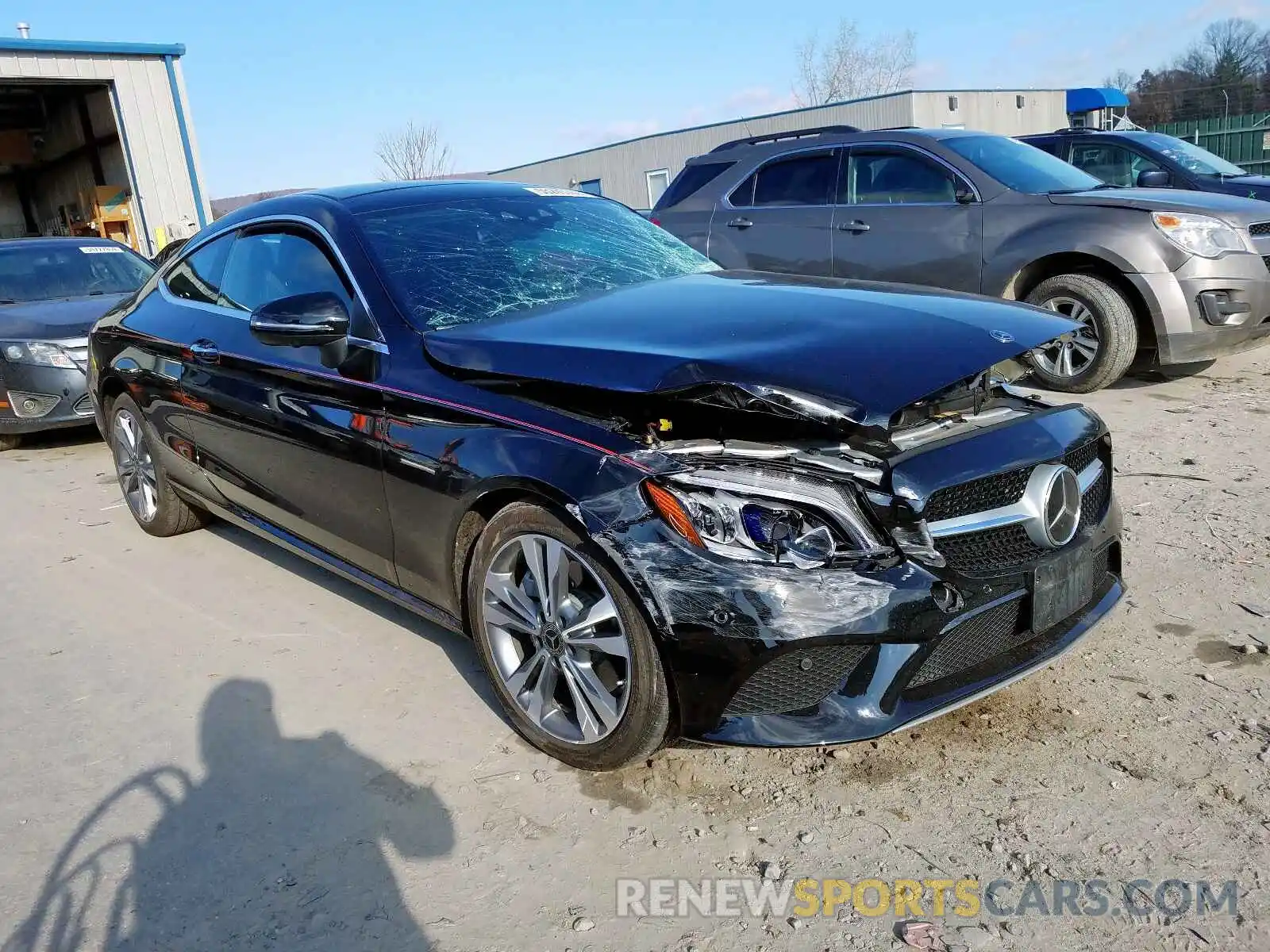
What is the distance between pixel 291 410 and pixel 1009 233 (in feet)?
16.1

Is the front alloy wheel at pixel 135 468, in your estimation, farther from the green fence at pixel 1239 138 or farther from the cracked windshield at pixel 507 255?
the green fence at pixel 1239 138

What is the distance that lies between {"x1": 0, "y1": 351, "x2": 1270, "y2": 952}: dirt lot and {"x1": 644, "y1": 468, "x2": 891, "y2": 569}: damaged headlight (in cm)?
71

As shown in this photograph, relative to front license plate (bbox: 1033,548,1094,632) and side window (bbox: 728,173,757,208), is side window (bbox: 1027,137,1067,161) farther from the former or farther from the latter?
front license plate (bbox: 1033,548,1094,632)

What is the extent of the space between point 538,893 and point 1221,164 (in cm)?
1011

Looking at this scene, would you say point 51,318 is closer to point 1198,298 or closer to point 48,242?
point 48,242

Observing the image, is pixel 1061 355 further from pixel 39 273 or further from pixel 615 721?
pixel 39 273

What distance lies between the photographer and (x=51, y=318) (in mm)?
7246

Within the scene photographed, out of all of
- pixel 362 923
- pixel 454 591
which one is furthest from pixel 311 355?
pixel 362 923

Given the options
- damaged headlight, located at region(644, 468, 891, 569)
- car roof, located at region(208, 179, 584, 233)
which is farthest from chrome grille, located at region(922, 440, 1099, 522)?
car roof, located at region(208, 179, 584, 233)

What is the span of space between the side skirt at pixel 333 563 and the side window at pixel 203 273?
90 cm

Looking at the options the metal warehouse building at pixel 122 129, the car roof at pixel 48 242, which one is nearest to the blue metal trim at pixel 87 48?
the metal warehouse building at pixel 122 129

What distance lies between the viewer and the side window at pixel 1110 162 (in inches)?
368

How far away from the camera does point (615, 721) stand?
2.50 meters

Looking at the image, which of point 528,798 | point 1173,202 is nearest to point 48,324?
point 528,798
